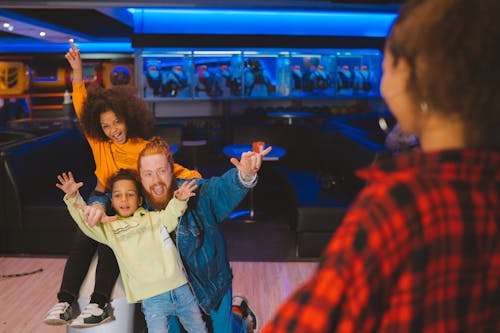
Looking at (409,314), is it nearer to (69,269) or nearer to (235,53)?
(69,269)

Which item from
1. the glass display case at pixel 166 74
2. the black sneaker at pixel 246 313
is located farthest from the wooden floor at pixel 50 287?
the glass display case at pixel 166 74

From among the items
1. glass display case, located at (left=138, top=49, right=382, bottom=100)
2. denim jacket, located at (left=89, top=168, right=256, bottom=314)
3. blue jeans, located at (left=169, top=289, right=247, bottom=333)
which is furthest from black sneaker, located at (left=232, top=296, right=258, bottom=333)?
glass display case, located at (left=138, top=49, right=382, bottom=100)

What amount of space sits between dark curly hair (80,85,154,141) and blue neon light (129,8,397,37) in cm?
648

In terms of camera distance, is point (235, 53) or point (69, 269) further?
point (235, 53)

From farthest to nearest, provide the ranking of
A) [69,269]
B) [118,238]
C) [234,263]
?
[234,263] → [69,269] → [118,238]

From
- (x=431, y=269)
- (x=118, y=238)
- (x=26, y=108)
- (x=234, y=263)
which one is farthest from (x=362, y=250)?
(x=26, y=108)

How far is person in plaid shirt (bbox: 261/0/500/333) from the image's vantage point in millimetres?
756

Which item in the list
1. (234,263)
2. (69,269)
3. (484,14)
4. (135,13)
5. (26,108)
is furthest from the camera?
(26,108)

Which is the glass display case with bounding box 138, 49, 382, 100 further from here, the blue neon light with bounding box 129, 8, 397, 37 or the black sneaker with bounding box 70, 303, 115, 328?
the black sneaker with bounding box 70, 303, 115, 328

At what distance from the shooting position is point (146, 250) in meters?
2.14

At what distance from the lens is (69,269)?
8.87ft

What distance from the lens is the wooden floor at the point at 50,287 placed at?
3.40 meters

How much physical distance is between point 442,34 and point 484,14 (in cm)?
7

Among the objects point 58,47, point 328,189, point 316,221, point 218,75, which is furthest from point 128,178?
point 58,47
